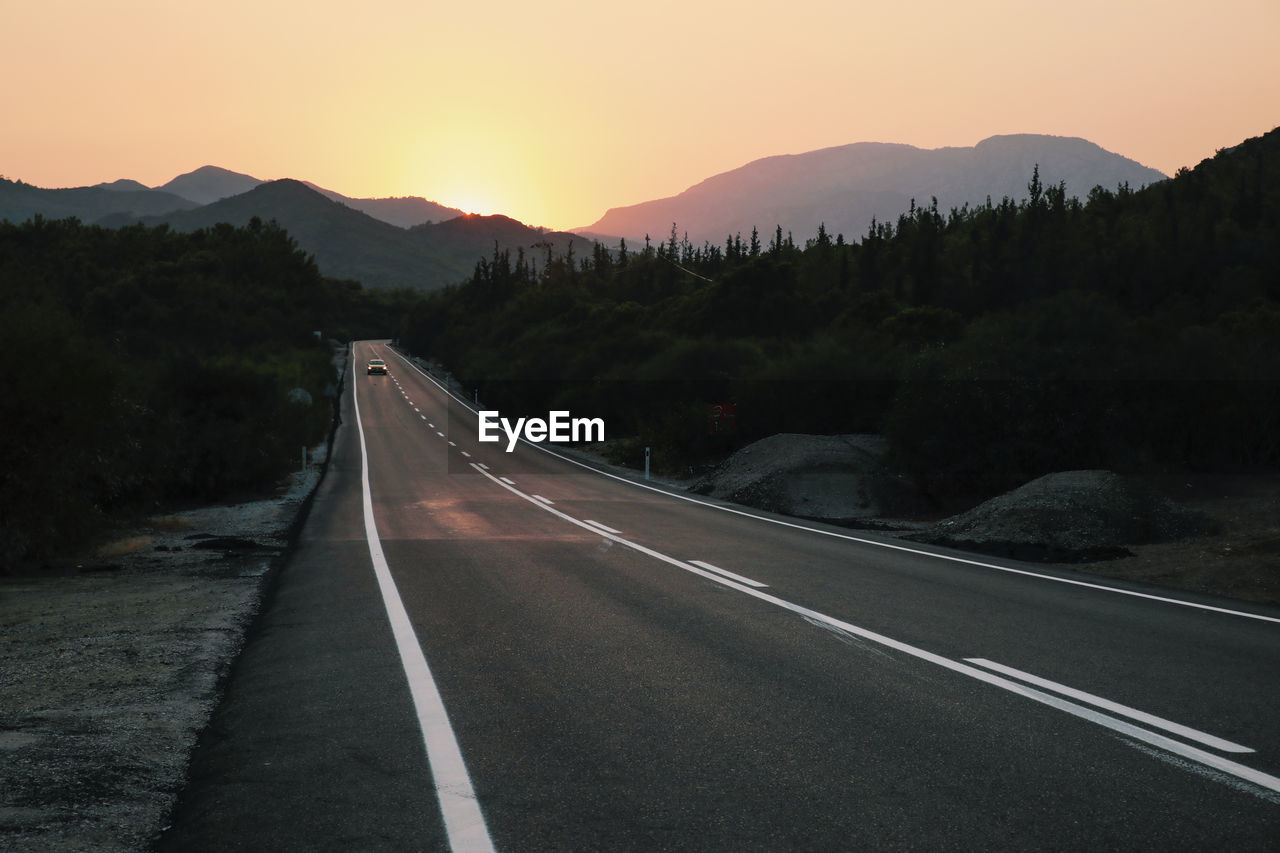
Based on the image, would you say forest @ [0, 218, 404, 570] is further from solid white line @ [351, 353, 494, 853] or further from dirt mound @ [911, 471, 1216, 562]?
dirt mound @ [911, 471, 1216, 562]

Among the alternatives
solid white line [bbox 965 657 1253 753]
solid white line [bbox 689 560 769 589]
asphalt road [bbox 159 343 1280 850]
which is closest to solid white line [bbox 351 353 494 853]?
asphalt road [bbox 159 343 1280 850]

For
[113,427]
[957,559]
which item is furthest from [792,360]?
[113,427]

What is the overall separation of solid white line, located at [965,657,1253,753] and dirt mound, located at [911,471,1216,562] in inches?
330

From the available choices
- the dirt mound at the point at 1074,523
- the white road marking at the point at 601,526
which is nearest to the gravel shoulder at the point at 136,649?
the dirt mound at the point at 1074,523

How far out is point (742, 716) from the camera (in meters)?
5.78

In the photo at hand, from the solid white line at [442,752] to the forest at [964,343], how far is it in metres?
17.1

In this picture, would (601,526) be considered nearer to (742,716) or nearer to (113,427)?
(113,427)

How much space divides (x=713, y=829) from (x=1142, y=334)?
23.5 m

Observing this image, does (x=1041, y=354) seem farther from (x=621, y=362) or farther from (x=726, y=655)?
(x=621, y=362)

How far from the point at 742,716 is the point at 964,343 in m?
20.3

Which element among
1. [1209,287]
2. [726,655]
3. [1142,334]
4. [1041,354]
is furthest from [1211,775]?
[1209,287]

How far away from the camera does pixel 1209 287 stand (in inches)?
2383

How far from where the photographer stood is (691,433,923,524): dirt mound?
23531mm

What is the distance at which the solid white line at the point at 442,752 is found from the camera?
4047 millimetres
